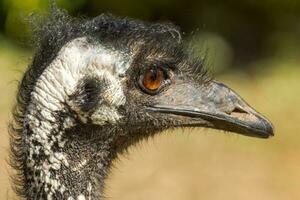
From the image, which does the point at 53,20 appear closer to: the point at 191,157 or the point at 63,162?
the point at 63,162

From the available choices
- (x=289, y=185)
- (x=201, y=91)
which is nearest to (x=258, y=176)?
(x=289, y=185)

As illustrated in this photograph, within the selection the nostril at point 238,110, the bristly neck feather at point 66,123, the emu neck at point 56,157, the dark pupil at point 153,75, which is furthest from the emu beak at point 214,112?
the emu neck at point 56,157

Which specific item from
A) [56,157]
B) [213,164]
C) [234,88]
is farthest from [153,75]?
[234,88]

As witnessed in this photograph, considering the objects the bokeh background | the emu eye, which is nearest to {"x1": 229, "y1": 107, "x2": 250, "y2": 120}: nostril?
the emu eye

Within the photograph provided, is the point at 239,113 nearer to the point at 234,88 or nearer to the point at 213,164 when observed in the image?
the point at 213,164

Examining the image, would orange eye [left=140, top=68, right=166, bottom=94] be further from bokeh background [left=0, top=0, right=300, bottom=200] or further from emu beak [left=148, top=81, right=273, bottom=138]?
bokeh background [left=0, top=0, right=300, bottom=200]

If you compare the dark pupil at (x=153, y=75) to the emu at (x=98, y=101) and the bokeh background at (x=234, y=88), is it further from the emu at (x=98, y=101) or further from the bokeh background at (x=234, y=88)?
the bokeh background at (x=234, y=88)
